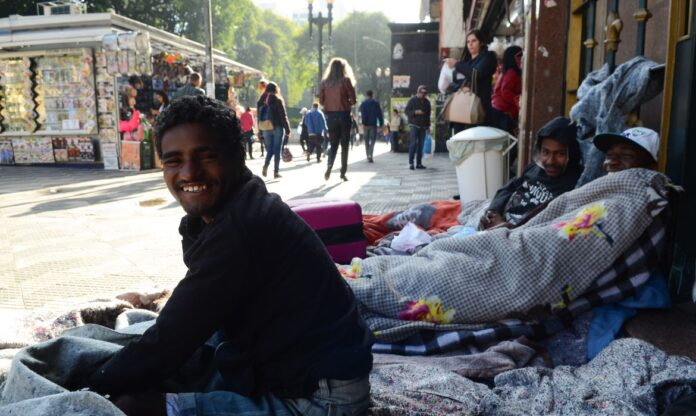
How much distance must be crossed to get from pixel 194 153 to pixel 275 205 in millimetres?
271

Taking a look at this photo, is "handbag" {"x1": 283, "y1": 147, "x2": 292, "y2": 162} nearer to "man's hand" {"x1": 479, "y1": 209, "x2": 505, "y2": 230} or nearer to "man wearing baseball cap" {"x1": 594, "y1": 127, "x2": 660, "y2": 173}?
"man's hand" {"x1": 479, "y1": 209, "x2": 505, "y2": 230}

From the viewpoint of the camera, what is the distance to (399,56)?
77.0ft

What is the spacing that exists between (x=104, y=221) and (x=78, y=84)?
8175 mm

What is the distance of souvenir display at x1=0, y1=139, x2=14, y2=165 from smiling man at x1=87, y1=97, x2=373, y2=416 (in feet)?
49.2

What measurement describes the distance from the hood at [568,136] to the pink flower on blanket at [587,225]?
111 cm


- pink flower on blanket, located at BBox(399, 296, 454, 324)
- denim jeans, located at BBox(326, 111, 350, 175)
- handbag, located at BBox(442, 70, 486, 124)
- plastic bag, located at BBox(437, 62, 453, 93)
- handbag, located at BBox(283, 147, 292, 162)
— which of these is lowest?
handbag, located at BBox(283, 147, 292, 162)

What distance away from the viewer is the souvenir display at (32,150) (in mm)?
14211

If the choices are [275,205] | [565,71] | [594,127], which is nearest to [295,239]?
[275,205]

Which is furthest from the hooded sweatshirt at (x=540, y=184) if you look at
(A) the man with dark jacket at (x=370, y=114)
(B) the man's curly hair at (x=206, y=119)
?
(A) the man with dark jacket at (x=370, y=114)

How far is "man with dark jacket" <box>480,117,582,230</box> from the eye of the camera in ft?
13.2

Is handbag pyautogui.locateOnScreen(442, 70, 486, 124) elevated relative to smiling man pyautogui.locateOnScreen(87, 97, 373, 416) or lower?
elevated

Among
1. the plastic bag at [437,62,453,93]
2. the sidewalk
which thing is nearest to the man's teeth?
the sidewalk

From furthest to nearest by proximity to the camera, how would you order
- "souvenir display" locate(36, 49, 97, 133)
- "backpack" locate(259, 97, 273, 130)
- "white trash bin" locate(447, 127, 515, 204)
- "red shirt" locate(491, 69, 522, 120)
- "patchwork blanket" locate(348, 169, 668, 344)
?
"souvenir display" locate(36, 49, 97, 133) < "backpack" locate(259, 97, 273, 130) < "red shirt" locate(491, 69, 522, 120) < "white trash bin" locate(447, 127, 515, 204) < "patchwork blanket" locate(348, 169, 668, 344)

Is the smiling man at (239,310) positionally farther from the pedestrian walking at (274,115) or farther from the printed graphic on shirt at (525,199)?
the pedestrian walking at (274,115)
